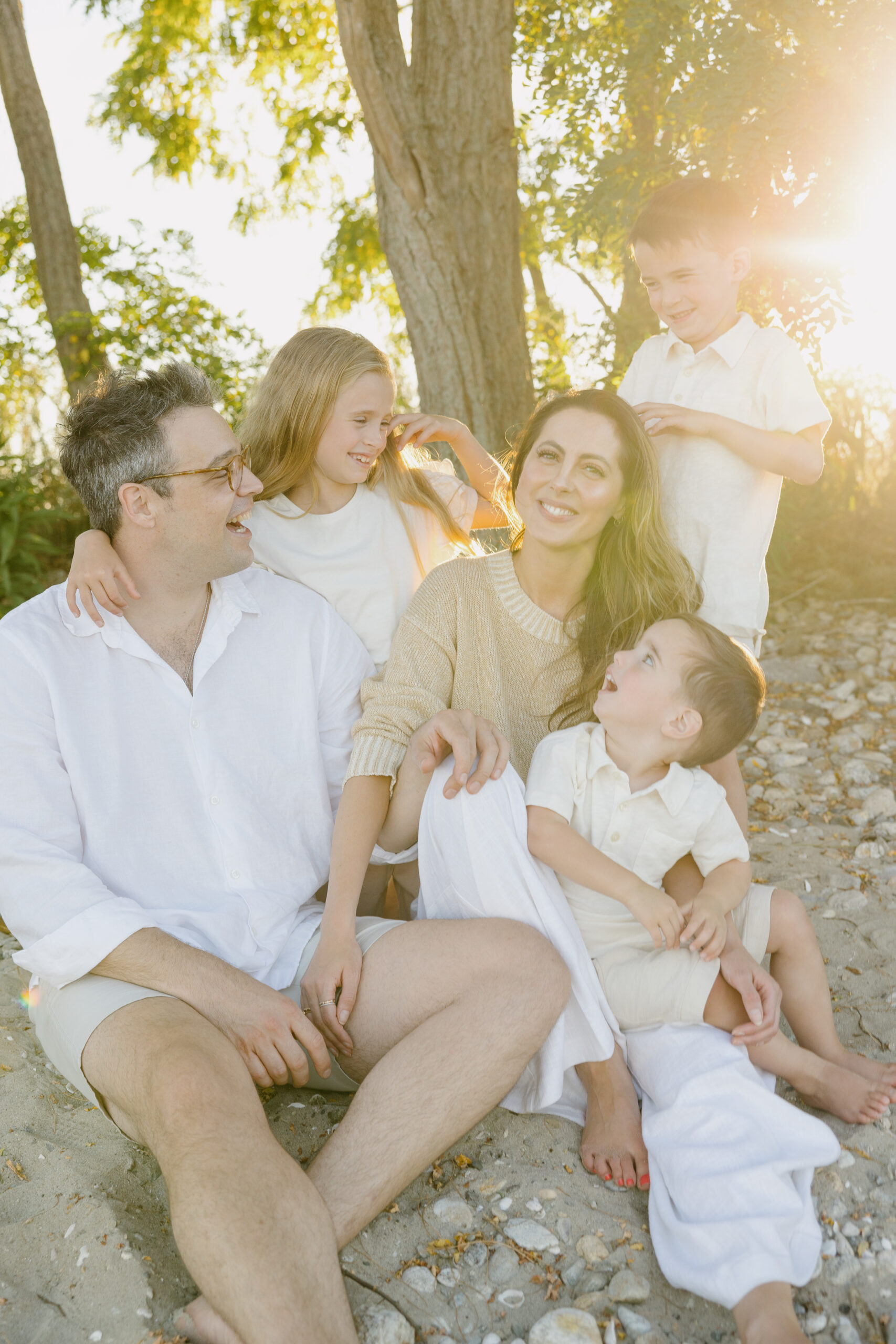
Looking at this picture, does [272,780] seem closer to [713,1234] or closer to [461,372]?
[713,1234]

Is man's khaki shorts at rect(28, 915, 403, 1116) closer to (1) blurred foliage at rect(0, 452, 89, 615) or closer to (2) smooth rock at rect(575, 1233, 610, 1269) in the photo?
(2) smooth rock at rect(575, 1233, 610, 1269)

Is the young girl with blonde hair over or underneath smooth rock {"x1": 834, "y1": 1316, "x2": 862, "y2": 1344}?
over

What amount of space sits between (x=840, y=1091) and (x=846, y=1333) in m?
0.61

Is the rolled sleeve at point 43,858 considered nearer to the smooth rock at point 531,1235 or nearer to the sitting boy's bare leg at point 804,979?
the smooth rock at point 531,1235

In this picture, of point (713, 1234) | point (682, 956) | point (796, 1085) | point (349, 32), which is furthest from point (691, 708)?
point (349, 32)

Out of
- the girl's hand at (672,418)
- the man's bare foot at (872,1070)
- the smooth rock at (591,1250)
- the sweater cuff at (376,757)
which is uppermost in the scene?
the girl's hand at (672,418)

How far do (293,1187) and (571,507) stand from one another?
1784 mm

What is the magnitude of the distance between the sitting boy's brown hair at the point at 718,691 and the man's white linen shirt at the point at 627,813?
0.31 feet

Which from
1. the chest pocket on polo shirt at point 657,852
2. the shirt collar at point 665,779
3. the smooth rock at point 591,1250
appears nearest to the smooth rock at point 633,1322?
the smooth rock at point 591,1250

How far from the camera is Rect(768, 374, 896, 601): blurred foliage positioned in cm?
726

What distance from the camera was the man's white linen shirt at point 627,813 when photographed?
2572mm

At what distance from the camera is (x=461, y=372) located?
532cm

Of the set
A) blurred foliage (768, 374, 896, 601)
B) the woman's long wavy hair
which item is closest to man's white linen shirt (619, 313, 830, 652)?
the woman's long wavy hair

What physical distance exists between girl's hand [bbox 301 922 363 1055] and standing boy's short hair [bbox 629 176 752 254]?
2222 millimetres
